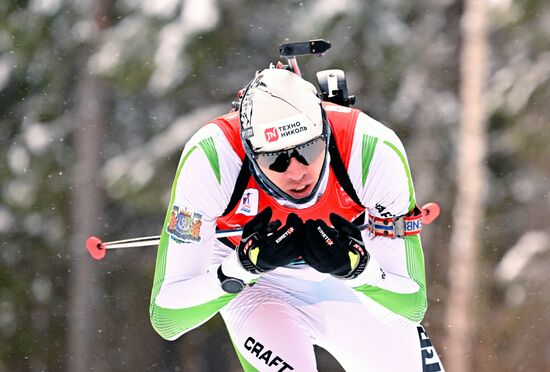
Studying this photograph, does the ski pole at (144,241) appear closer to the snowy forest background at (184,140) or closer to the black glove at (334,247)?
the black glove at (334,247)

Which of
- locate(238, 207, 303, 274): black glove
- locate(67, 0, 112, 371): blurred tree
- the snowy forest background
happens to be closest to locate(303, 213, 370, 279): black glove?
locate(238, 207, 303, 274): black glove

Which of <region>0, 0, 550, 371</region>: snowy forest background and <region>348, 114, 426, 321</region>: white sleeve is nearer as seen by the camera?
<region>348, 114, 426, 321</region>: white sleeve

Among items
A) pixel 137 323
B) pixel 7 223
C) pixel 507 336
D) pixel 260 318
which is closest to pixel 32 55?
pixel 7 223

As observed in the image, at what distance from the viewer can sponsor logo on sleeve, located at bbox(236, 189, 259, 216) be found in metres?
3.42

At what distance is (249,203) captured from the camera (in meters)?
3.45

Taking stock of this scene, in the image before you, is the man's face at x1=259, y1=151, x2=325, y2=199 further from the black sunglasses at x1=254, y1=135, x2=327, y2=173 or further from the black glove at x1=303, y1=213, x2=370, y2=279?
the black glove at x1=303, y1=213, x2=370, y2=279

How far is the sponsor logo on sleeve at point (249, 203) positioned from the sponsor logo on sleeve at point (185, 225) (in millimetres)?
202

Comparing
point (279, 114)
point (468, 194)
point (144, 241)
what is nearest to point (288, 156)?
point (279, 114)

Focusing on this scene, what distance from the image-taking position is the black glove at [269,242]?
9.83 ft

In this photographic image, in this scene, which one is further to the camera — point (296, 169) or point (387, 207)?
point (387, 207)

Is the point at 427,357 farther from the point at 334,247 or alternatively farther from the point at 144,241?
the point at 144,241

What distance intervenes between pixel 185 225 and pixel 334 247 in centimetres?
64

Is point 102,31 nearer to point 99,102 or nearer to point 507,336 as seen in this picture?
point 99,102

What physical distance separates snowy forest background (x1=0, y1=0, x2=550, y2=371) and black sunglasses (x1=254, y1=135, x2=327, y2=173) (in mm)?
5208
